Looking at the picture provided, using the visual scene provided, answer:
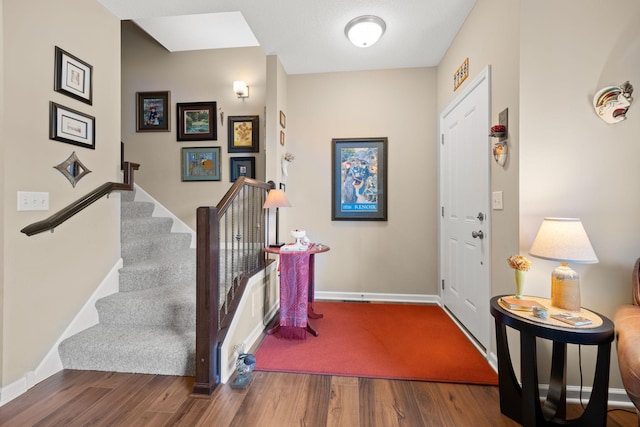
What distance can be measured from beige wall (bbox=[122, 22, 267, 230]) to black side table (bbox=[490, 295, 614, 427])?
9.15 feet

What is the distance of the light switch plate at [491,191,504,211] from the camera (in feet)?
6.05

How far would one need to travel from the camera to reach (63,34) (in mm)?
1918

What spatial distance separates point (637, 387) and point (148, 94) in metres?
4.64

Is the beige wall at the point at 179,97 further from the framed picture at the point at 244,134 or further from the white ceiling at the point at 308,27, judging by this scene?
the white ceiling at the point at 308,27

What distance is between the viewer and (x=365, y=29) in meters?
2.33

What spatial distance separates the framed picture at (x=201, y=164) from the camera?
3355 mm

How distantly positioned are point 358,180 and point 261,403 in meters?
2.40

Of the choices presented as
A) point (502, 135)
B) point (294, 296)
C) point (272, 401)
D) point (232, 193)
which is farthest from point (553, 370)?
point (232, 193)

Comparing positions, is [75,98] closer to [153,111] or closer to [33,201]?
[33,201]

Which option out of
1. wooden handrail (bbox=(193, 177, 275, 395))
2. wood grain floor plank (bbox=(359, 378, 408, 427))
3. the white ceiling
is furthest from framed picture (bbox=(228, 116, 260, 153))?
wood grain floor plank (bbox=(359, 378, 408, 427))

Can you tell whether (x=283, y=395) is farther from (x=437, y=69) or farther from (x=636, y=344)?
(x=437, y=69)

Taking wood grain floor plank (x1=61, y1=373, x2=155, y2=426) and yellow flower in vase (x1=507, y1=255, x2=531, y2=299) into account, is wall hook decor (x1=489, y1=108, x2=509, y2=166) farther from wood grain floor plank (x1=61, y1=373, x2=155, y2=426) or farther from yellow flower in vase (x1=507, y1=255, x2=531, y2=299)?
wood grain floor plank (x1=61, y1=373, x2=155, y2=426)

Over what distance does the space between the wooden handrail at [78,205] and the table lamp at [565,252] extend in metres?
2.88

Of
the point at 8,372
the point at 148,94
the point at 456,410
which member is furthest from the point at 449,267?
the point at 148,94
